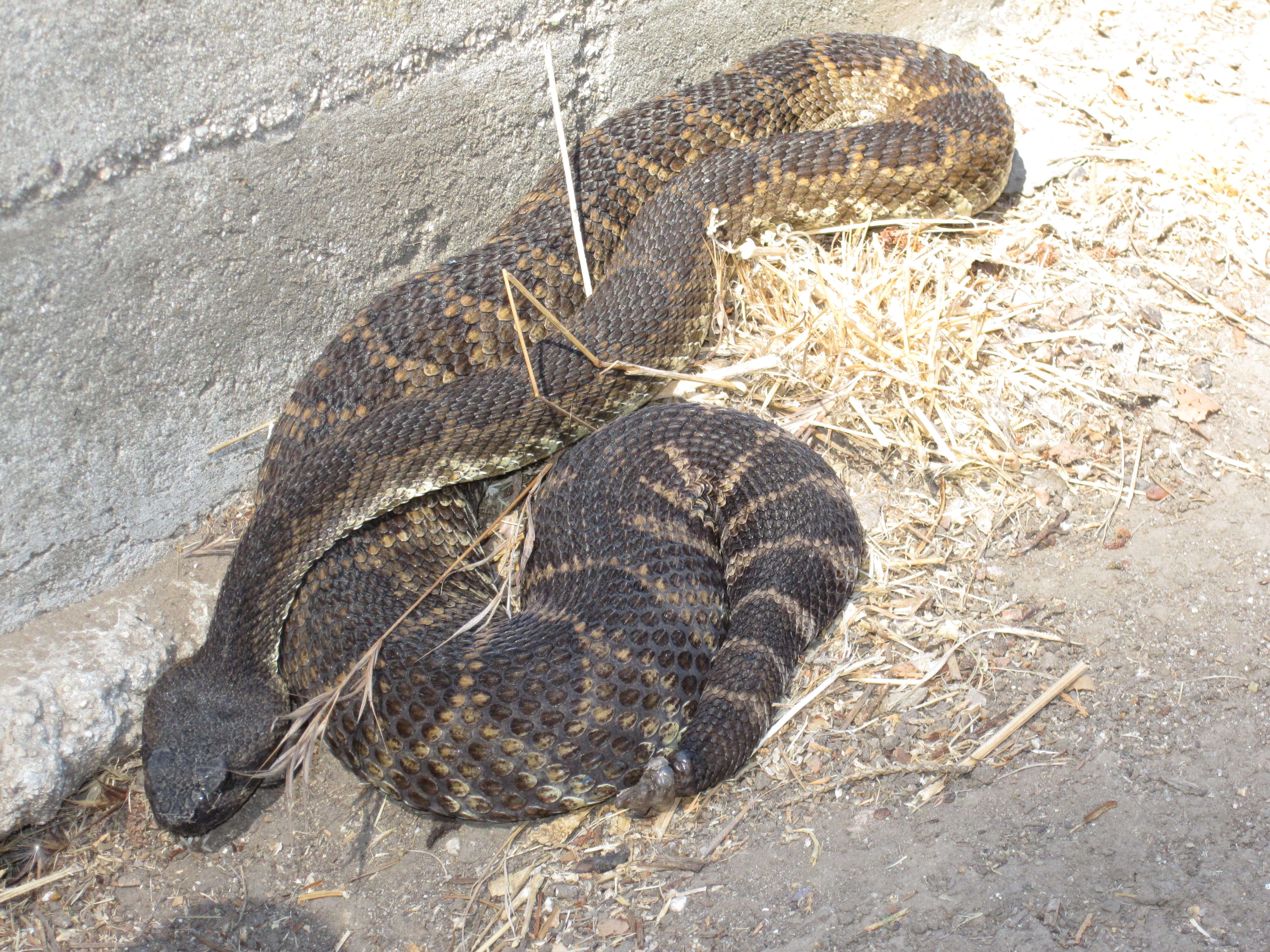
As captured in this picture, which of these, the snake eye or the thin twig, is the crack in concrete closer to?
the thin twig

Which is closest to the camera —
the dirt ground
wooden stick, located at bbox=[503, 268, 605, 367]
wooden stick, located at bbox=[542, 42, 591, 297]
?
the dirt ground

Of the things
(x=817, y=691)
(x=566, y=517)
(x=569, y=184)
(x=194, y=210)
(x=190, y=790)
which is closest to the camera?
(x=190, y=790)

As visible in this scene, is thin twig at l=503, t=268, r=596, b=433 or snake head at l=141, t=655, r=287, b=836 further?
thin twig at l=503, t=268, r=596, b=433

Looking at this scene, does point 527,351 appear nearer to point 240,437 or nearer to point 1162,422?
point 240,437

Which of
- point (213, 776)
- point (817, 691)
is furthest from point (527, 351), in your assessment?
point (213, 776)

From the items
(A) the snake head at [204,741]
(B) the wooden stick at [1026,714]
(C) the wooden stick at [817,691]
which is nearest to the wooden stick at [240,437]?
(A) the snake head at [204,741]

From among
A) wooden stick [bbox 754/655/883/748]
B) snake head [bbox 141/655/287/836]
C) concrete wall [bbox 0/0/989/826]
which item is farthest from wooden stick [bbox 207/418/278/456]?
wooden stick [bbox 754/655/883/748]

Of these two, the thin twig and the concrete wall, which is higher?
the concrete wall
